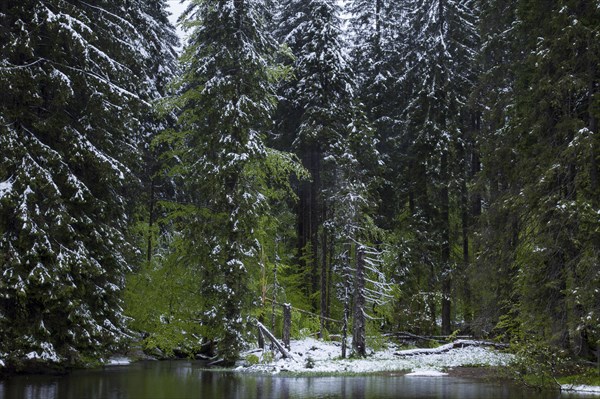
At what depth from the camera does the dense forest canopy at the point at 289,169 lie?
17391mm

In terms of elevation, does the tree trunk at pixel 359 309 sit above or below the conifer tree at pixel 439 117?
below

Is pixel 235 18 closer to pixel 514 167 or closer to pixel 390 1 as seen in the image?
pixel 514 167

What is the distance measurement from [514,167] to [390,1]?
57.4 ft

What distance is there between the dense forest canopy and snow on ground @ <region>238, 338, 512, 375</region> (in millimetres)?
1049

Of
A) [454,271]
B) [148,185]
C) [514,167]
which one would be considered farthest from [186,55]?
[454,271]

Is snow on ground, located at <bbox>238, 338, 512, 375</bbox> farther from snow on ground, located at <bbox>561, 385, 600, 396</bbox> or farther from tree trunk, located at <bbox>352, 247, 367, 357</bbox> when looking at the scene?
snow on ground, located at <bbox>561, 385, 600, 396</bbox>

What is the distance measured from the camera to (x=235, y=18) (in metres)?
23.1

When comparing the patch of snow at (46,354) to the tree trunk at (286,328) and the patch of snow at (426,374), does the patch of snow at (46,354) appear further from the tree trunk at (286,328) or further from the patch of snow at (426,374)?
the patch of snow at (426,374)

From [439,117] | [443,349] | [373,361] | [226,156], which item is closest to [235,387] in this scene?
[373,361]

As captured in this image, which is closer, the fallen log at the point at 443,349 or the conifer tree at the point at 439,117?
the fallen log at the point at 443,349

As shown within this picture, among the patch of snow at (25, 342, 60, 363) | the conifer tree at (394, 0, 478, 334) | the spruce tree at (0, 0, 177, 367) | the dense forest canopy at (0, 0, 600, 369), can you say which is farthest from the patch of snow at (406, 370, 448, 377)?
the patch of snow at (25, 342, 60, 363)

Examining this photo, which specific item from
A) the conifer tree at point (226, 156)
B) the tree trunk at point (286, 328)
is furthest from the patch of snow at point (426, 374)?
the conifer tree at point (226, 156)

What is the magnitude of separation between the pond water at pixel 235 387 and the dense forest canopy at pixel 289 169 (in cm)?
149

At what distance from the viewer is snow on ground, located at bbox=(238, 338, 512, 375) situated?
2058cm
